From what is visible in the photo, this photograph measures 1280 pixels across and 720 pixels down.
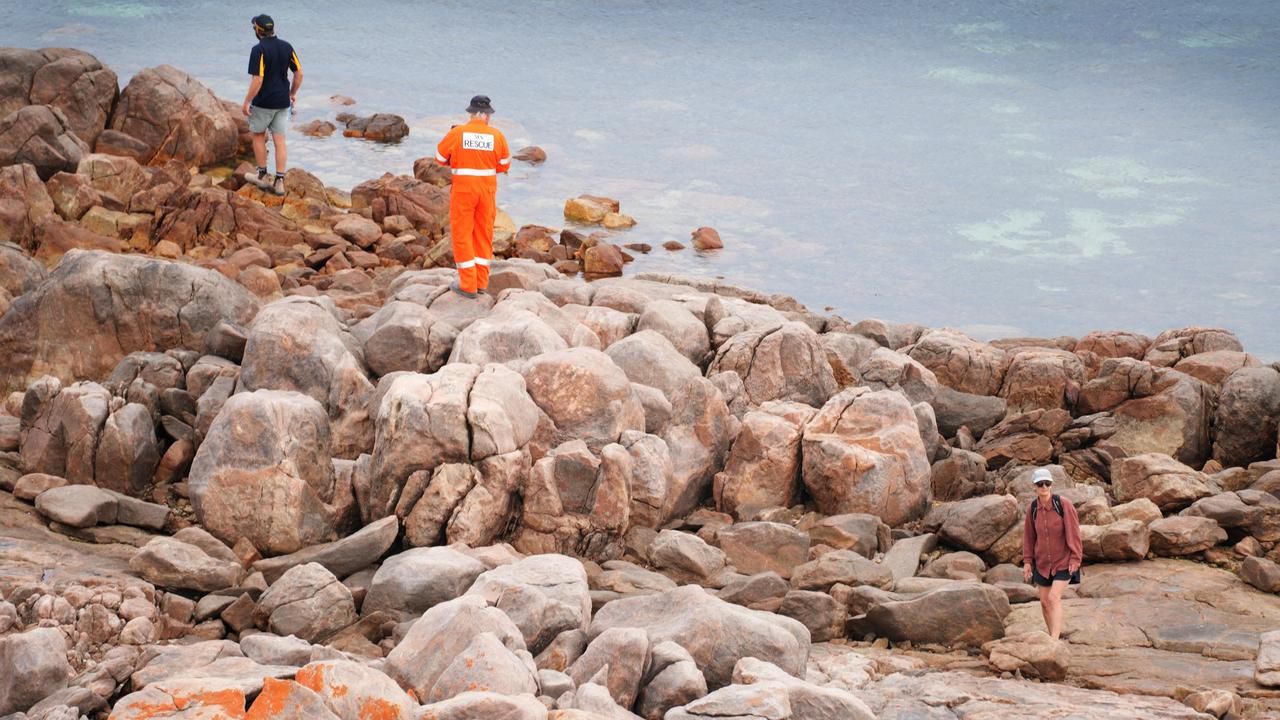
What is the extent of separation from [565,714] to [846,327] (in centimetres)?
1144

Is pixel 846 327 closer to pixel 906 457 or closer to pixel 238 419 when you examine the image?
pixel 906 457

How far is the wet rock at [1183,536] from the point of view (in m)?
12.7

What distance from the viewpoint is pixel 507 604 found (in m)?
9.80

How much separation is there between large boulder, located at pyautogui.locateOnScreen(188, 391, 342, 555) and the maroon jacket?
6.31 meters

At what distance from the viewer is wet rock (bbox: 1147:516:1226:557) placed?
12680mm

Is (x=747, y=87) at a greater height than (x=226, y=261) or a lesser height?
greater

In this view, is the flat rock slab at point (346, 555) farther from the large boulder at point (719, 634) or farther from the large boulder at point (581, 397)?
the large boulder at point (719, 634)

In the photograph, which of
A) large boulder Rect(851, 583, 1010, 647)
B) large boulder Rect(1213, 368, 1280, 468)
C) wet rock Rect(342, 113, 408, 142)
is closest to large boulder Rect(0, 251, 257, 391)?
large boulder Rect(851, 583, 1010, 647)

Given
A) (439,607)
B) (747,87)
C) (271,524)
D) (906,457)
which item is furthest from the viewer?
(747,87)

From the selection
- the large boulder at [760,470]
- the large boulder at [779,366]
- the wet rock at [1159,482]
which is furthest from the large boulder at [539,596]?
the wet rock at [1159,482]

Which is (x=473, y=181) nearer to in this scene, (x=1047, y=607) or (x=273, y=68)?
(x=273, y=68)

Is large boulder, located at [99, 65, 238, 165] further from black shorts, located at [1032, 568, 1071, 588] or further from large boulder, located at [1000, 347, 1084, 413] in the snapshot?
black shorts, located at [1032, 568, 1071, 588]

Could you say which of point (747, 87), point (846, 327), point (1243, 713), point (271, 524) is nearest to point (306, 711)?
point (271, 524)

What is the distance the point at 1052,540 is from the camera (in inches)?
440
